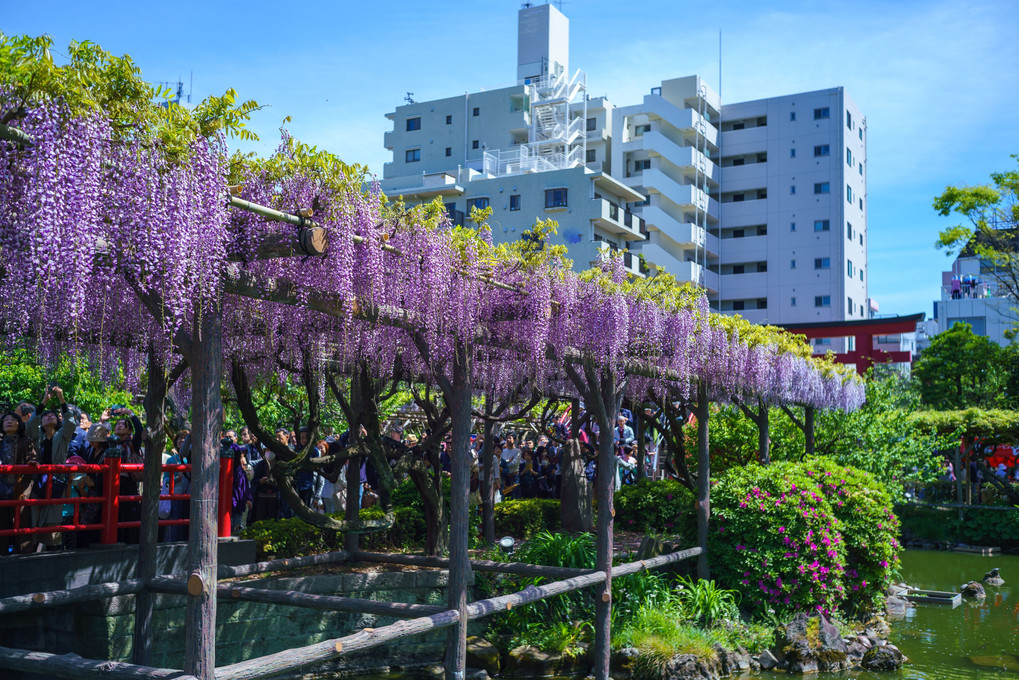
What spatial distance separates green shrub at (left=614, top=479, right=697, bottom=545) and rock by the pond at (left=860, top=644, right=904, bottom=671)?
4.64 meters

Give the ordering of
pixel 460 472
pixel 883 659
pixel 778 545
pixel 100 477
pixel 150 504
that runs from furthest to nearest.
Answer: pixel 778 545 < pixel 883 659 < pixel 100 477 < pixel 150 504 < pixel 460 472

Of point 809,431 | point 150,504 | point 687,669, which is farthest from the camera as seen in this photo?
point 809,431

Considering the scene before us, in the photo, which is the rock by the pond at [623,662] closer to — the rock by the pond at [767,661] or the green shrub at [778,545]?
the rock by the pond at [767,661]

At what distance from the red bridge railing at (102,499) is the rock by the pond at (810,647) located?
5.84 m

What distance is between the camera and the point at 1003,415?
1911 cm

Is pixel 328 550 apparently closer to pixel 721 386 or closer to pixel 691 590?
pixel 691 590

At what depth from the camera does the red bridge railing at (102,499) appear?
7414mm

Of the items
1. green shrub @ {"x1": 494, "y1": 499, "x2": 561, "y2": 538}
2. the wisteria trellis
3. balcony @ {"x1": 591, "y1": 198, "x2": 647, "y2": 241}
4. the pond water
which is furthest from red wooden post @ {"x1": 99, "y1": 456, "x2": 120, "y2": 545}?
balcony @ {"x1": 591, "y1": 198, "x2": 647, "y2": 241}

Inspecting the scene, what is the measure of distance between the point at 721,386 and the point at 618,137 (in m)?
30.9

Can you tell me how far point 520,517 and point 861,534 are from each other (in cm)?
466

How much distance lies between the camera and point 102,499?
314 inches

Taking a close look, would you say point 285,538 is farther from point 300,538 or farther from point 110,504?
point 110,504

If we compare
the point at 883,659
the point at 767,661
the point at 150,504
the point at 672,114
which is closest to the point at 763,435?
the point at 883,659

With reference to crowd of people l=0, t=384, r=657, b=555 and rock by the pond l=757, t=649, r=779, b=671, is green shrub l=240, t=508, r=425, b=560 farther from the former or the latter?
rock by the pond l=757, t=649, r=779, b=671
